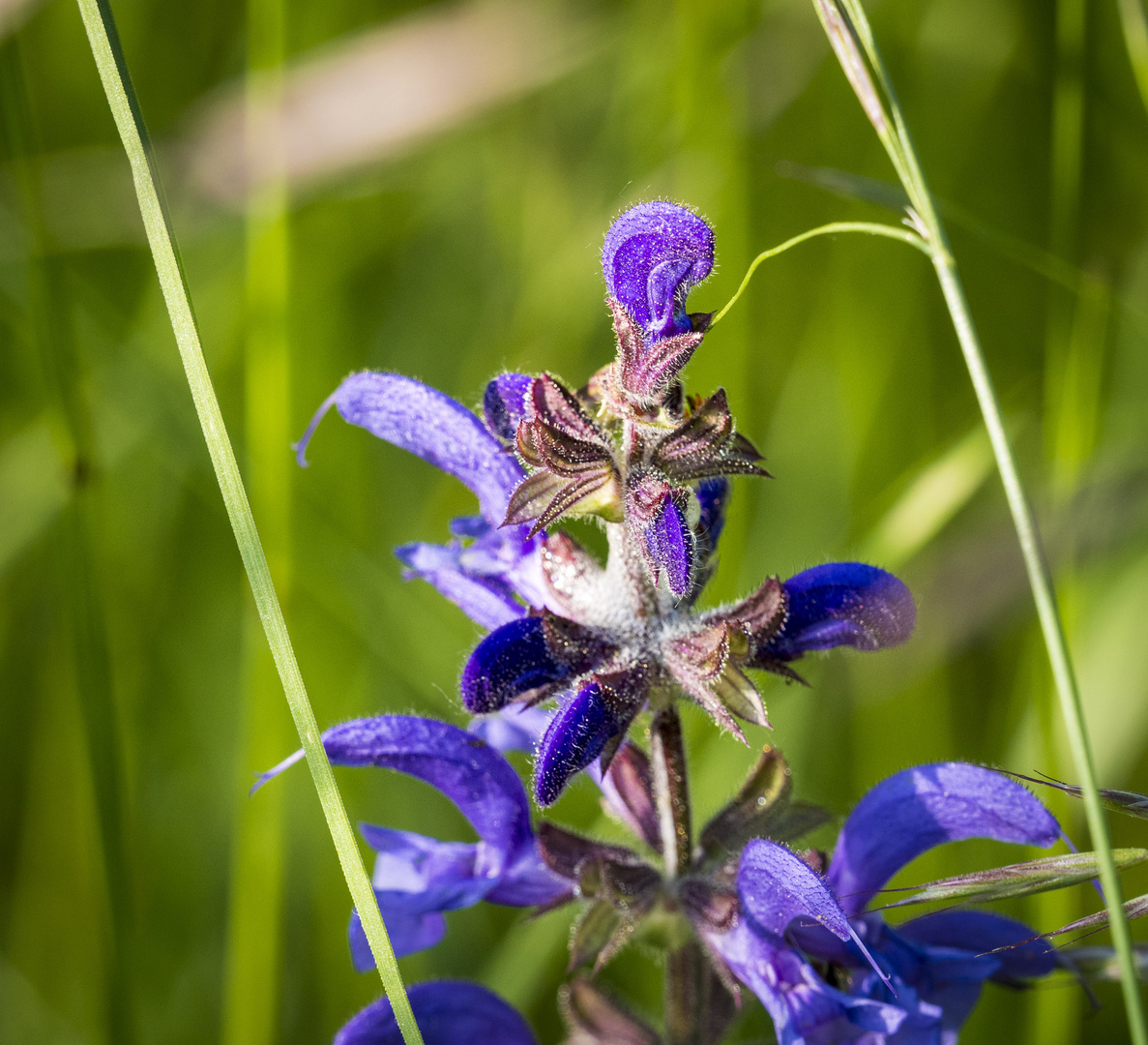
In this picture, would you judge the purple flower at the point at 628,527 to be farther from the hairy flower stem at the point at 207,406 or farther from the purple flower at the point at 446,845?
the hairy flower stem at the point at 207,406

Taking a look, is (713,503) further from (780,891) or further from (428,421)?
(780,891)

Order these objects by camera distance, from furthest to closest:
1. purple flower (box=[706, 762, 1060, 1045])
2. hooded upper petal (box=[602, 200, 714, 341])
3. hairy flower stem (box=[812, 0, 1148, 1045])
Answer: purple flower (box=[706, 762, 1060, 1045]) → hooded upper petal (box=[602, 200, 714, 341]) → hairy flower stem (box=[812, 0, 1148, 1045])

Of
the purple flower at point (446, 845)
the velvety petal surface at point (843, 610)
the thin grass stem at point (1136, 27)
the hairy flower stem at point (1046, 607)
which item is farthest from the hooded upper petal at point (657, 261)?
the thin grass stem at point (1136, 27)

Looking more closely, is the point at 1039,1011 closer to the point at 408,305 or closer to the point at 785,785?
the point at 785,785

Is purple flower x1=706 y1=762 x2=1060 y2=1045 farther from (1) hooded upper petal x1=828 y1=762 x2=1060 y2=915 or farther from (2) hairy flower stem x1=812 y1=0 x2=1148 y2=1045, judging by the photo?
(2) hairy flower stem x1=812 y1=0 x2=1148 y2=1045

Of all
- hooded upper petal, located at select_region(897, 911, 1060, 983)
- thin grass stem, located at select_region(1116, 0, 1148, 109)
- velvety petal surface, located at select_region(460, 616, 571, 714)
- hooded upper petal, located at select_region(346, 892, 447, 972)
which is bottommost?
hooded upper petal, located at select_region(897, 911, 1060, 983)

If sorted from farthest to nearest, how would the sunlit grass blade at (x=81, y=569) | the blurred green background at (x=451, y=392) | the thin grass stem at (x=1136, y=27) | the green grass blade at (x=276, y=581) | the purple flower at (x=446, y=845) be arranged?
1. the blurred green background at (x=451, y=392)
2. the green grass blade at (x=276, y=581)
3. the thin grass stem at (x=1136, y=27)
4. the sunlit grass blade at (x=81, y=569)
5. the purple flower at (x=446, y=845)

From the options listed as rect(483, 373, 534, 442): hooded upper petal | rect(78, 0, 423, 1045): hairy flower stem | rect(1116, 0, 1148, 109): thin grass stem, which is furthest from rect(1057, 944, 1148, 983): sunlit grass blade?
rect(1116, 0, 1148, 109): thin grass stem

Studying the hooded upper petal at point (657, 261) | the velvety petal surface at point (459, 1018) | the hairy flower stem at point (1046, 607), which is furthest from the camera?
the velvety petal surface at point (459, 1018)

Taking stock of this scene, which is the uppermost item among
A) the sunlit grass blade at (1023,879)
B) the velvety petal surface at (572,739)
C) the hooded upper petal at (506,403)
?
the hooded upper petal at (506,403)
